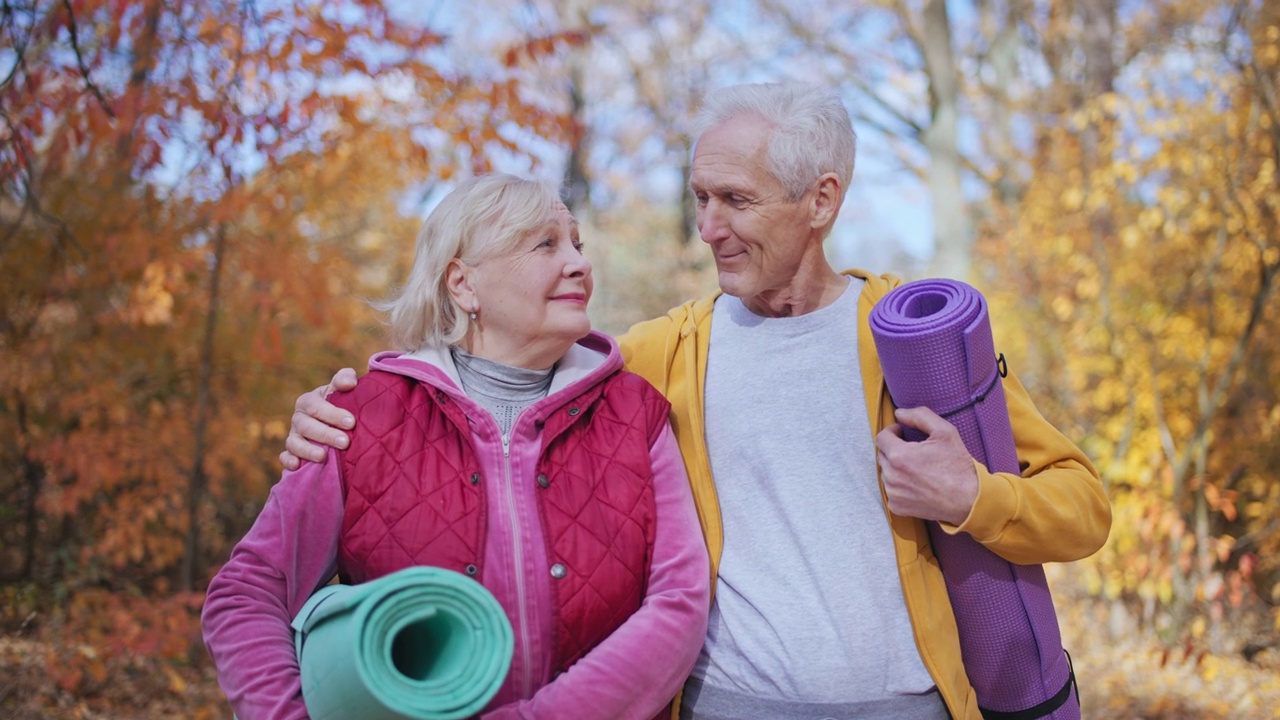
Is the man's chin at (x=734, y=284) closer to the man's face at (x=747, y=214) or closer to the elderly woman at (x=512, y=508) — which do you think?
the man's face at (x=747, y=214)

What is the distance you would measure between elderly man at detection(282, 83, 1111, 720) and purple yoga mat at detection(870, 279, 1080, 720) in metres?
0.05

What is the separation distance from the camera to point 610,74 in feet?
56.3

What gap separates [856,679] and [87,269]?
210 inches

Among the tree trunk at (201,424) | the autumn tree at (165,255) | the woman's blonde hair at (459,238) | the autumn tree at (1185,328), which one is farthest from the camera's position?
the tree trunk at (201,424)

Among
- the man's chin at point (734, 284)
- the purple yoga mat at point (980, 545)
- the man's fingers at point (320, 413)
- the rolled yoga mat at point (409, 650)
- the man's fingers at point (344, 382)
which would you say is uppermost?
the man's fingers at point (344, 382)

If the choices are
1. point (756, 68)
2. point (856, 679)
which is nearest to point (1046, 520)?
point (856, 679)

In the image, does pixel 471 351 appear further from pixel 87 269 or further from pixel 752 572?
pixel 87 269

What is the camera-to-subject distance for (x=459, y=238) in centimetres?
207

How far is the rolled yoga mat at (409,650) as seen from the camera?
1.43 m

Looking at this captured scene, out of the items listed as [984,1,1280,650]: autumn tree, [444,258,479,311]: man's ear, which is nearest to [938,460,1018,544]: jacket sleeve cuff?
[444,258,479,311]: man's ear

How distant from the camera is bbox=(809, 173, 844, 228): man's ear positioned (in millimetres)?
2291

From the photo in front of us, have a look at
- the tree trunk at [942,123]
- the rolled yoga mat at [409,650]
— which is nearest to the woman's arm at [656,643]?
the rolled yoga mat at [409,650]

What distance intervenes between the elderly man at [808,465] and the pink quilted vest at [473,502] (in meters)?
0.09

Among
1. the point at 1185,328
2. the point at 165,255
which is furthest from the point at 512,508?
the point at 1185,328
